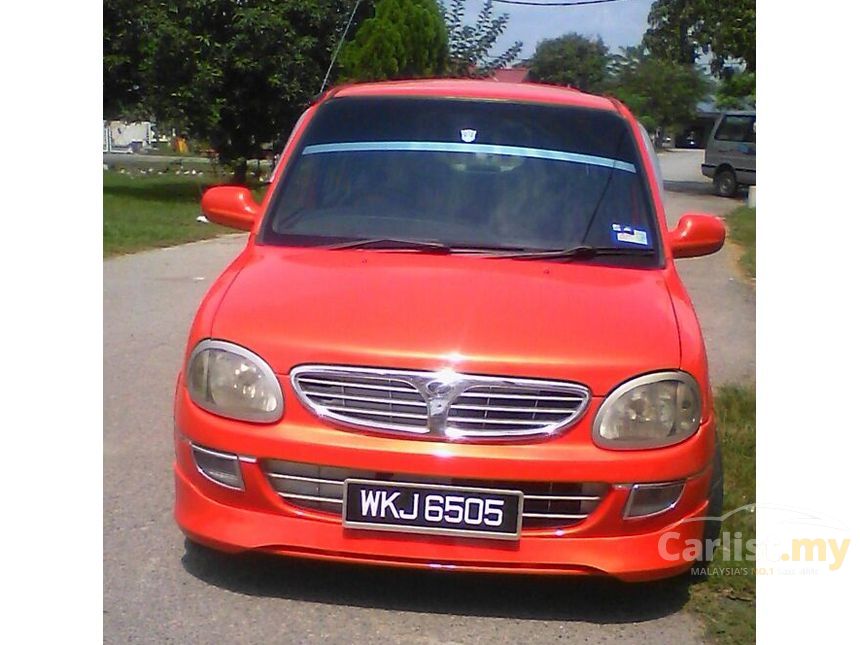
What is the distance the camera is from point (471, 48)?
16344mm

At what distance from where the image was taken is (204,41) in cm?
2114

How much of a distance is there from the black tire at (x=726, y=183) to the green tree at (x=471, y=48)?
12.1 m

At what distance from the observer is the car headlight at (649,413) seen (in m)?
3.25

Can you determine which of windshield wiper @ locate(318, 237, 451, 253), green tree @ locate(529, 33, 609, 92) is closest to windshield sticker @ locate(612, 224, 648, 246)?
windshield wiper @ locate(318, 237, 451, 253)

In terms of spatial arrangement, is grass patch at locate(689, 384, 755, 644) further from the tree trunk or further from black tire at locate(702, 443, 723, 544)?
the tree trunk

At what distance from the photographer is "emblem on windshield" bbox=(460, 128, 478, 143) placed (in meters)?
4.46

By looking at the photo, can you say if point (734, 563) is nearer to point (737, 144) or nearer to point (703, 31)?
point (737, 144)

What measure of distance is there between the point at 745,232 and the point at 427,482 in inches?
600

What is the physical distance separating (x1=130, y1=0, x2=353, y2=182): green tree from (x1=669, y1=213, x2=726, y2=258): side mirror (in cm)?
1747

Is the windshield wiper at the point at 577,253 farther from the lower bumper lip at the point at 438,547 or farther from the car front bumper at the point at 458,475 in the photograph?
the lower bumper lip at the point at 438,547
